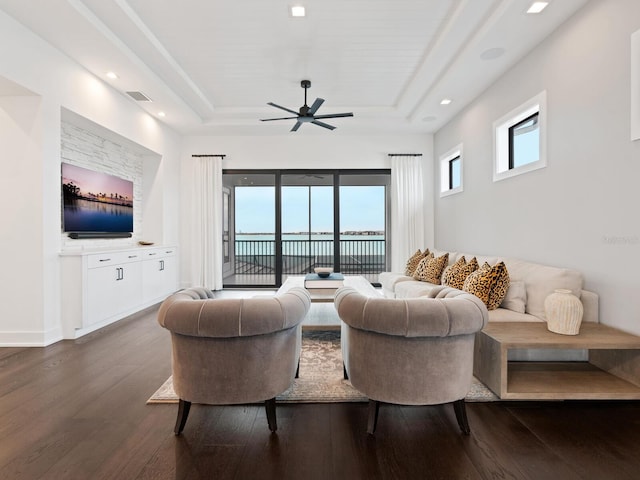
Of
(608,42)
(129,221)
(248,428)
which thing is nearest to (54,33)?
(129,221)

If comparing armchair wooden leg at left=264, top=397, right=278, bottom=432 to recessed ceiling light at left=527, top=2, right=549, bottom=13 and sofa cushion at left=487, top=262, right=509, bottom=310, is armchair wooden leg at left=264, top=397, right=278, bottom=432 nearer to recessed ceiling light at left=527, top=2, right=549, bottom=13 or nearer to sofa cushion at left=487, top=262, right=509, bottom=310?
sofa cushion at left=487, top=262, right=509, bottom=310

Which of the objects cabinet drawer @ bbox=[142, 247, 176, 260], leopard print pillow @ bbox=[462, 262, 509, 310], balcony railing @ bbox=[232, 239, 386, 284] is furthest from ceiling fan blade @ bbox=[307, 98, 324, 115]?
balcony railing @ bbox=[232, 239, 386, 284]

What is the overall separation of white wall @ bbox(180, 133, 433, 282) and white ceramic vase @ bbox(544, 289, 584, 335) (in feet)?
13.3

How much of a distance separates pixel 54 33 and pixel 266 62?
2024mm

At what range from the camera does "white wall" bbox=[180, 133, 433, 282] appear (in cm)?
630

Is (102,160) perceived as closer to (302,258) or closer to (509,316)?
(302,258)

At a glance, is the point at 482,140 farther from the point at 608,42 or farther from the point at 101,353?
the point at 101,353

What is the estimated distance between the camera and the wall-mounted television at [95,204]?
3916mm

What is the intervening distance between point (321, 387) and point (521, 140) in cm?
346

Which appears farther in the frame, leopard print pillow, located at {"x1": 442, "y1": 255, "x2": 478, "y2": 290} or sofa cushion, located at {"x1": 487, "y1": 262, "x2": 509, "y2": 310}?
leopard print pillow, located at {"x1": 442, "y1": 255, "x2": 478, "y2": 290}

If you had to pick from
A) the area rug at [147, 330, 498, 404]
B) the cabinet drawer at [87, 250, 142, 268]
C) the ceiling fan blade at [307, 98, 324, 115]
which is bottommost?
the area rug at [147, 330, 498, 404]

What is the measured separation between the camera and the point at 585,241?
106 inches

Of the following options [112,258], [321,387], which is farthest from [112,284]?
[321,387]

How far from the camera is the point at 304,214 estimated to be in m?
6.65
